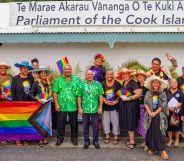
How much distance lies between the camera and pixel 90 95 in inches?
294

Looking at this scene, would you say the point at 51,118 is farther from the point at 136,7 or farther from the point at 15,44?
the point at 136,7

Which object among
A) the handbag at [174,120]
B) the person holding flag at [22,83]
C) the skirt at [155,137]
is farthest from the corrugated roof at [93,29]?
the skirt at [155,137]

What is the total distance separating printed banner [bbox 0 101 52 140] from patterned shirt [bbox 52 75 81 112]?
0.37 meters

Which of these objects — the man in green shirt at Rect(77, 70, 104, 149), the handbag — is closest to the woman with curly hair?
the man in green shirt at Rect(77, 70, 104, 149)

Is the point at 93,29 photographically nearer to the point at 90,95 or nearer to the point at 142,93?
the point at 90,95

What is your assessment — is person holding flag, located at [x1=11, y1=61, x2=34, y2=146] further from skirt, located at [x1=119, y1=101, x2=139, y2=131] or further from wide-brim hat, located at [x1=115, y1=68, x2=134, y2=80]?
skirt, located at [x1=119, y1=101, x2=139, y2=131]

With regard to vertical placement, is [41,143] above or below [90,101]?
below

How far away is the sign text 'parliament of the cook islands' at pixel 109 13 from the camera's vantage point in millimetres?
9789

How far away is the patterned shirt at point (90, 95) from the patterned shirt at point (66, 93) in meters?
0.16

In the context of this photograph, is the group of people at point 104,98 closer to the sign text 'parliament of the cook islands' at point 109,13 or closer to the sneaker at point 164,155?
the sneaker at point 164,155

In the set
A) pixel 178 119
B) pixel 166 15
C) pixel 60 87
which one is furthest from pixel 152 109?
pixel 166 15

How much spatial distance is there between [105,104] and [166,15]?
11.8 feet

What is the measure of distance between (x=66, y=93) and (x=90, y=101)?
1.80 ft

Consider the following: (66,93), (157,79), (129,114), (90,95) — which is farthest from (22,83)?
(157,79)
